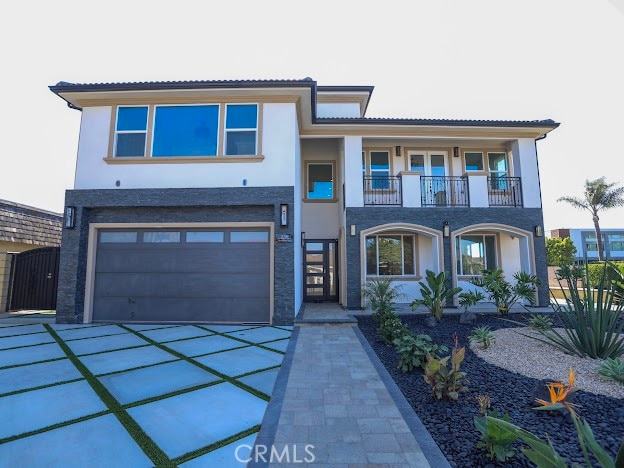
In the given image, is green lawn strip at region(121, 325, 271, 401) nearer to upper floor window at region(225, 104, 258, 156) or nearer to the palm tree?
upper floor window at region(225, 104, 258, 156)

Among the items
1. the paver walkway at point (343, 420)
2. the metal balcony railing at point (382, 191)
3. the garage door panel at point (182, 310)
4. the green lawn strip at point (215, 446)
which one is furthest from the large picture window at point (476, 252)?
the green lawn strip at point (215, 446)

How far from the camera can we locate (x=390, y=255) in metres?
10.7

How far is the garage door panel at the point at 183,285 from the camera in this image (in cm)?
773

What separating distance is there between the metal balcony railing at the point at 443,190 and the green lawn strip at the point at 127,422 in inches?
392

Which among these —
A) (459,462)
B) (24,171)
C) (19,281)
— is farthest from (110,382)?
(24,171)

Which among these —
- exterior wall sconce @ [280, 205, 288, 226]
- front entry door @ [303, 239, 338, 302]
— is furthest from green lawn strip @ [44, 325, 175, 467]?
front entry door @ [303, 239, 338, 302]

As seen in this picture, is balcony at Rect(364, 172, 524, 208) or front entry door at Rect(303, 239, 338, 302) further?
front entry door at Rect(303, 239, 338, 302)

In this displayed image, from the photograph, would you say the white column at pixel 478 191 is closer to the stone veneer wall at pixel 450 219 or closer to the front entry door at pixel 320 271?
the stone veneer wall at pixel 450 219

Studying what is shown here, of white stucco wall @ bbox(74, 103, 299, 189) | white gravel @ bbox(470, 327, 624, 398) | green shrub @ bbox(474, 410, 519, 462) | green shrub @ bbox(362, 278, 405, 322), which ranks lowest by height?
white gravel @ bbox(470, 327, 624, 398)

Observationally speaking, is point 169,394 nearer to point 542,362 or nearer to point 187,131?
point 542,362

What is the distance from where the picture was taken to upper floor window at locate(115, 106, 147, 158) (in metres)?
8.07

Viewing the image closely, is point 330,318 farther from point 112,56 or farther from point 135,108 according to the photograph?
point 112,56

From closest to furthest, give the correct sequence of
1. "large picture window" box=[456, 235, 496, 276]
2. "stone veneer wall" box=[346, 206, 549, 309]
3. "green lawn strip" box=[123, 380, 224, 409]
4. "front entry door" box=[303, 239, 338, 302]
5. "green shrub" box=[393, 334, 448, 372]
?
"green lawn strip" box=[123, 380, 224, 409] < "green shrub" box=[393, 334, 448, 372] < "stone veneer wall" box=[346, 206, 549, 309] < "large picture window" box=[456, 235, 496, 276] < "front entry door" box=[303, 239, 338, 302]

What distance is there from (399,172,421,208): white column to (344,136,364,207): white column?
1.55 meters
